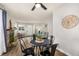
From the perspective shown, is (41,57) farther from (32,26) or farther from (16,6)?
(16,6)

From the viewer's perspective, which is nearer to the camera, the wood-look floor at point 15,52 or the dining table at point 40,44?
the wood-look floor at point 15,52

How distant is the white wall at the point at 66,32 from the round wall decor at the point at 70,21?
5cm

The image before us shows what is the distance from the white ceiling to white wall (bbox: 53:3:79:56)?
0.38 ft

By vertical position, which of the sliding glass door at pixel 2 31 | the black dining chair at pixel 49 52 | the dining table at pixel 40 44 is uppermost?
the sliding glass door at pixel 2 31

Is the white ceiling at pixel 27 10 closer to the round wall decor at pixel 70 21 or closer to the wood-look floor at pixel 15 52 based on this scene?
the round wall decor at pixel 70 21

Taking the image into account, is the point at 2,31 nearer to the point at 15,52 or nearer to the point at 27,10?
the point at 15,52

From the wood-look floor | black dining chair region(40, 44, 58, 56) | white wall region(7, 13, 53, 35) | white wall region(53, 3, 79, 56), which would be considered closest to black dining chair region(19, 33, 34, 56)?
the wood-look floor

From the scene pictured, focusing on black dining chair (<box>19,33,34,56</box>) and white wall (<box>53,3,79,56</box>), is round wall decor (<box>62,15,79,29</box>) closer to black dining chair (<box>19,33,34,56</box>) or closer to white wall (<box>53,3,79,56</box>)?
white wall (<box>53,3,79,56</box>)

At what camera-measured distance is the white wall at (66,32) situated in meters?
1.40

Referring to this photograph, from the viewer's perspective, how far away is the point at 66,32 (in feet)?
4.84

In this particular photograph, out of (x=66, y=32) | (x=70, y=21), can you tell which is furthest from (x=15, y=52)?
(x=70, y=21)

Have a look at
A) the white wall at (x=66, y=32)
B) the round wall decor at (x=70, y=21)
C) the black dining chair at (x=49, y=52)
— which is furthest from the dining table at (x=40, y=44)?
the round wall decor at (x=70, y=21)

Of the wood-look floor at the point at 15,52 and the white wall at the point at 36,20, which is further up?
the white wall at the point at 36,20

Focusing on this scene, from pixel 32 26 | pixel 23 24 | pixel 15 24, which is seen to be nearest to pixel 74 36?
pixel 32 26
